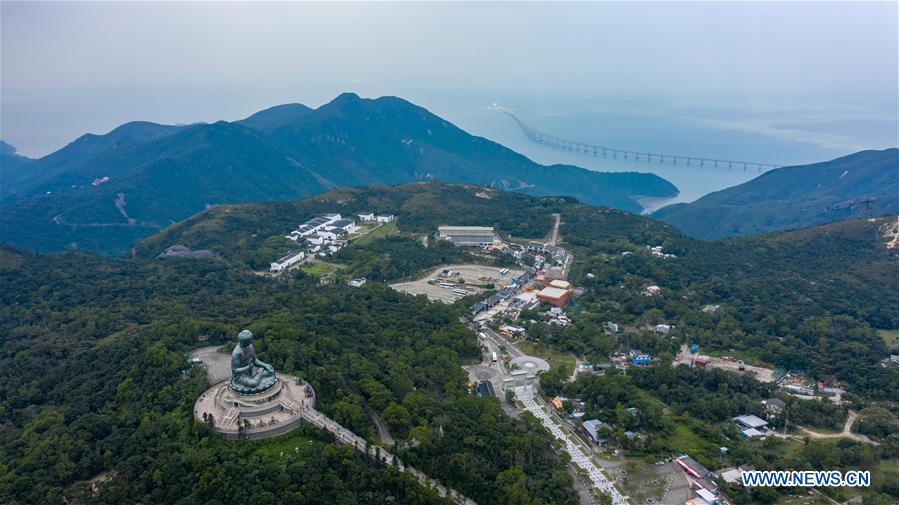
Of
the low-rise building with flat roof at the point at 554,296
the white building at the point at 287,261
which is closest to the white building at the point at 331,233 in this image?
the white building at the point at 287,261

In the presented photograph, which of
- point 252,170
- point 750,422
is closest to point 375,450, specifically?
point 750,422

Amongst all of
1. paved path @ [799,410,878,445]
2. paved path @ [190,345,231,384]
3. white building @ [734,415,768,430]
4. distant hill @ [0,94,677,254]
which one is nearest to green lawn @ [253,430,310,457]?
paved path @ [190,345,231,384]

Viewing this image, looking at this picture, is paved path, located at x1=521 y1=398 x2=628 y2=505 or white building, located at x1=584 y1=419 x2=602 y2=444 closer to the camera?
paved path, located at x1=521 y1=398 x2=628 y2=505

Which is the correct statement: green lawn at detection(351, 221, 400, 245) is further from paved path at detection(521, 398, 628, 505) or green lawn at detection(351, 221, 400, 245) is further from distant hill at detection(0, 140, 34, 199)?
distant hill at detection(0, 140, 34, 199)

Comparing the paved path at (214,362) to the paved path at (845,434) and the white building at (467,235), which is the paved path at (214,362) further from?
the white building at (467,235)

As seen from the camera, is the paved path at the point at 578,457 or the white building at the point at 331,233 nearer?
the paved path at the point at 578,457

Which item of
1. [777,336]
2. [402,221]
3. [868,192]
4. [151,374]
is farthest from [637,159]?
[151,374]
